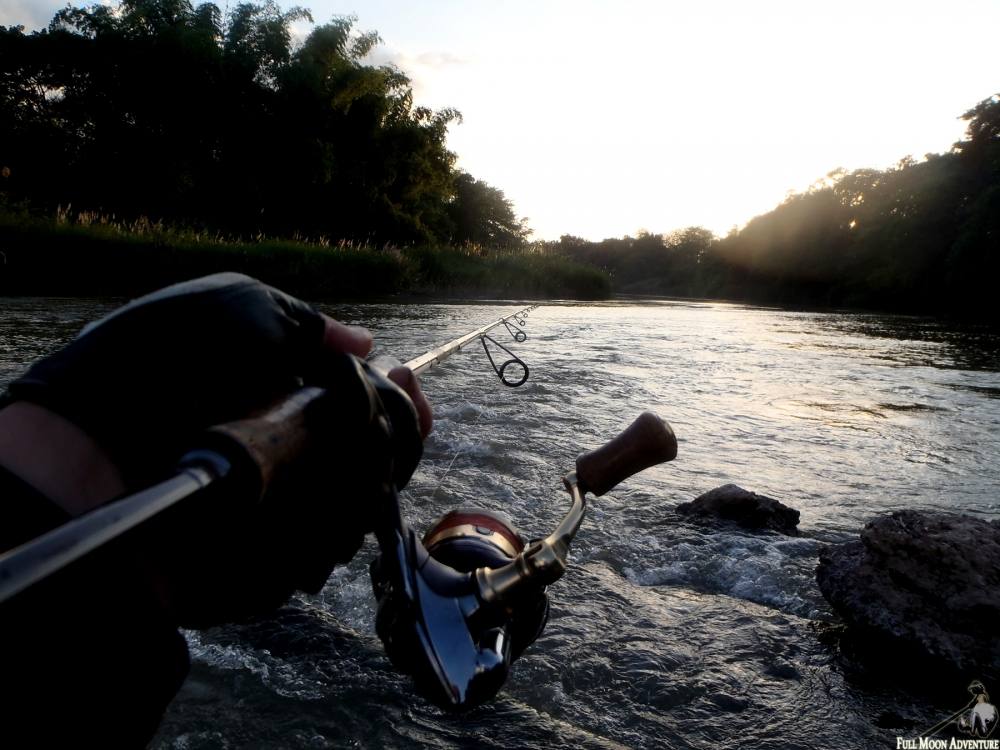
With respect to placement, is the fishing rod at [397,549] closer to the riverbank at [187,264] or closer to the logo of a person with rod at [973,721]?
the logo of a person with rod at [973,721]

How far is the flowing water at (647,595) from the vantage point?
159 centimetres

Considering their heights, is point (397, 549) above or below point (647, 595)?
above

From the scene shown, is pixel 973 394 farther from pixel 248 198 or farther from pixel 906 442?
pixel 248 198

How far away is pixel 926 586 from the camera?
1920 millimetres

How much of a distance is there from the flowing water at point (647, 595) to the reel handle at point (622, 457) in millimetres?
641

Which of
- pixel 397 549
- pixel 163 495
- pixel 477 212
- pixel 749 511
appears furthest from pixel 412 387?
pixel 477 212

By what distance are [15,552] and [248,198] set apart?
29806 mm

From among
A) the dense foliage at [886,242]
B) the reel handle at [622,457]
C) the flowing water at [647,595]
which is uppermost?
the dense foliage at [886,242]

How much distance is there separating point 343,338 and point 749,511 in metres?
2.42

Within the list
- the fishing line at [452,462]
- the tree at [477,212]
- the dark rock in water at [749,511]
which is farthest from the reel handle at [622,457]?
the tree at [477,212]

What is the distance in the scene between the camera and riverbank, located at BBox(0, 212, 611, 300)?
11680mm

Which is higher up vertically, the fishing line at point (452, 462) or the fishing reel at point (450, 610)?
the fishing reel at point (450, 610)

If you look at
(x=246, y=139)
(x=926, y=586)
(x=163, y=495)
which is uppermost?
(x=246, y=139)

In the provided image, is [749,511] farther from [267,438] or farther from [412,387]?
[267,438]
